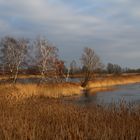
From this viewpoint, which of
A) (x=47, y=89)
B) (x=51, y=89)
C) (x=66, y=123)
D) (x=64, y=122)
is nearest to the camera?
(x=66, y=123)

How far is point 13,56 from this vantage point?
36.2m

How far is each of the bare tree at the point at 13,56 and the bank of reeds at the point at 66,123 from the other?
25.8 meters

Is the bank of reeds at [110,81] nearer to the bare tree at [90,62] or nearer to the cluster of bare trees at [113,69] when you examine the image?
the bare tree at [90,62]

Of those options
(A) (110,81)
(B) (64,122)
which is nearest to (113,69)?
(A) (110,81)

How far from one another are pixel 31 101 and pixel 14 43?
2744cm

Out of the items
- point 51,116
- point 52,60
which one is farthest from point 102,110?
point 52,60

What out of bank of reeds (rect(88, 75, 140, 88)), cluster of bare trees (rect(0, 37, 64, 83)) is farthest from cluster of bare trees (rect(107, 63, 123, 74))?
cluster of bare trees (rect(0, 37, 64, 83))

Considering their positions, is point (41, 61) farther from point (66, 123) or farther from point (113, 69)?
point (113, 69)

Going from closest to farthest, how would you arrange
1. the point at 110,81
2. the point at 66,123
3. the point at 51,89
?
1. the point at 66,123
2. the point at 51,89
3. the point at 110,81

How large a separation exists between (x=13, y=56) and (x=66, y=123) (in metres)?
28.9

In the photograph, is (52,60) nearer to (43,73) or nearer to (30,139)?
(43,73)

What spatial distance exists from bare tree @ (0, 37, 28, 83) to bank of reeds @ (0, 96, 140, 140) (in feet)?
84.7

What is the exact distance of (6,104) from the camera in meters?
10.4

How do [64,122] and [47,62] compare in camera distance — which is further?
[47,62]
